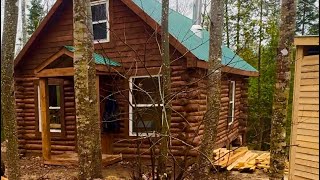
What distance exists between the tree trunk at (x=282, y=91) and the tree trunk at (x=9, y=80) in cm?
483

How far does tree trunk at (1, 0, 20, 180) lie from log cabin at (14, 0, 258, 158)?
2.59 metres

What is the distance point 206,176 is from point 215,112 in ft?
4.95

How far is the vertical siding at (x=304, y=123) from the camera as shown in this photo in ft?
17.5

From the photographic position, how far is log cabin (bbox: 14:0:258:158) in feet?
28.4

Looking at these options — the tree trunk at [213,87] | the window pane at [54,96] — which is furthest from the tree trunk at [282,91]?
the window pane at [54,96]

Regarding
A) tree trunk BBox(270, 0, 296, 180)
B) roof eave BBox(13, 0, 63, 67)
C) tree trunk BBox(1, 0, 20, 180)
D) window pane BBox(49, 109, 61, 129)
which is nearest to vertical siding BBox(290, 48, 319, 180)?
tree trunk BBox(270, 0, 296, 180)

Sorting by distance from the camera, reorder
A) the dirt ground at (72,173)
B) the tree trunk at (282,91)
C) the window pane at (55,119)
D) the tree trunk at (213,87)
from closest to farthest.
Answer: the tree trunk at (282,91), the tree trunk at (213,87), the dirt ground at (72,173), the window pane at (55,119)

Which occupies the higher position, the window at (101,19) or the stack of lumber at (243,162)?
the window at (101,19)

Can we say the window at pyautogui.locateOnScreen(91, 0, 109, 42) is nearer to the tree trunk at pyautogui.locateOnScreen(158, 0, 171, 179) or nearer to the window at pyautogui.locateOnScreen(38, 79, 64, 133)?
the window at pyautogui.locateOnScreen(38, 79, 64, 133)

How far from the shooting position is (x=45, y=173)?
27.4 ft

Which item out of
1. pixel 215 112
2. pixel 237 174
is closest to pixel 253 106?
pixel 237 174

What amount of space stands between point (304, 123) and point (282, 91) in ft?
2.49

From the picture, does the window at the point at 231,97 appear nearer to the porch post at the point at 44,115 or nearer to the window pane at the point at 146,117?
the window pane at the point at 146,117

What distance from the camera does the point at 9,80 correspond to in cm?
564
